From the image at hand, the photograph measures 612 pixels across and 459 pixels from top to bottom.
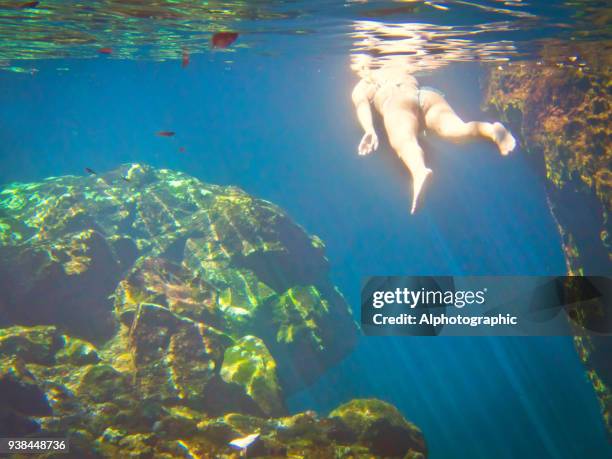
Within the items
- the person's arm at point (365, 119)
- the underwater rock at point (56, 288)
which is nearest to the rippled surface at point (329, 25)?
the person's arm at point (365, 119)

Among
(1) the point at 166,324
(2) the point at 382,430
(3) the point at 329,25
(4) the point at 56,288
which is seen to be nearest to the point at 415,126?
(2) the point at 382,430

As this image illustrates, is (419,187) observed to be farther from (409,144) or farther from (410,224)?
(410,224)

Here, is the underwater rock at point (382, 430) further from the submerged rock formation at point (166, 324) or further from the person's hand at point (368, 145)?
the person's hand at point (368, 145)

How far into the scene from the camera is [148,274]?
389 inches

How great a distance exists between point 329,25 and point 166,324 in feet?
32.8

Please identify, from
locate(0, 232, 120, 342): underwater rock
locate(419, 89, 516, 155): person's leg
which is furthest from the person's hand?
locate(0, 232, 120, 342): underwater rock

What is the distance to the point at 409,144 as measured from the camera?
5008 millimetres

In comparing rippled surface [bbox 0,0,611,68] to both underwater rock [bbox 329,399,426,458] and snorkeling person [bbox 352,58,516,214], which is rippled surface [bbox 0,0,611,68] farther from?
underwater rock [bbox 329,399,426,458]

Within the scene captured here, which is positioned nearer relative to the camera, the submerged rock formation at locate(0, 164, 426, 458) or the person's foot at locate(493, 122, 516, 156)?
the person's foot at locate(493, 122, 516, 156)

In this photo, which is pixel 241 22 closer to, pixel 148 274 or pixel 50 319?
pixel 148 274

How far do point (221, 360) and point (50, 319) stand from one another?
5530 millimetres

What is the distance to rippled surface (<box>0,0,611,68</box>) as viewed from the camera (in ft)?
29.9

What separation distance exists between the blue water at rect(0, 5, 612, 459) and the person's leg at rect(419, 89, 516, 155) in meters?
8.76

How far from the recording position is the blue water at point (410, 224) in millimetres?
21984
